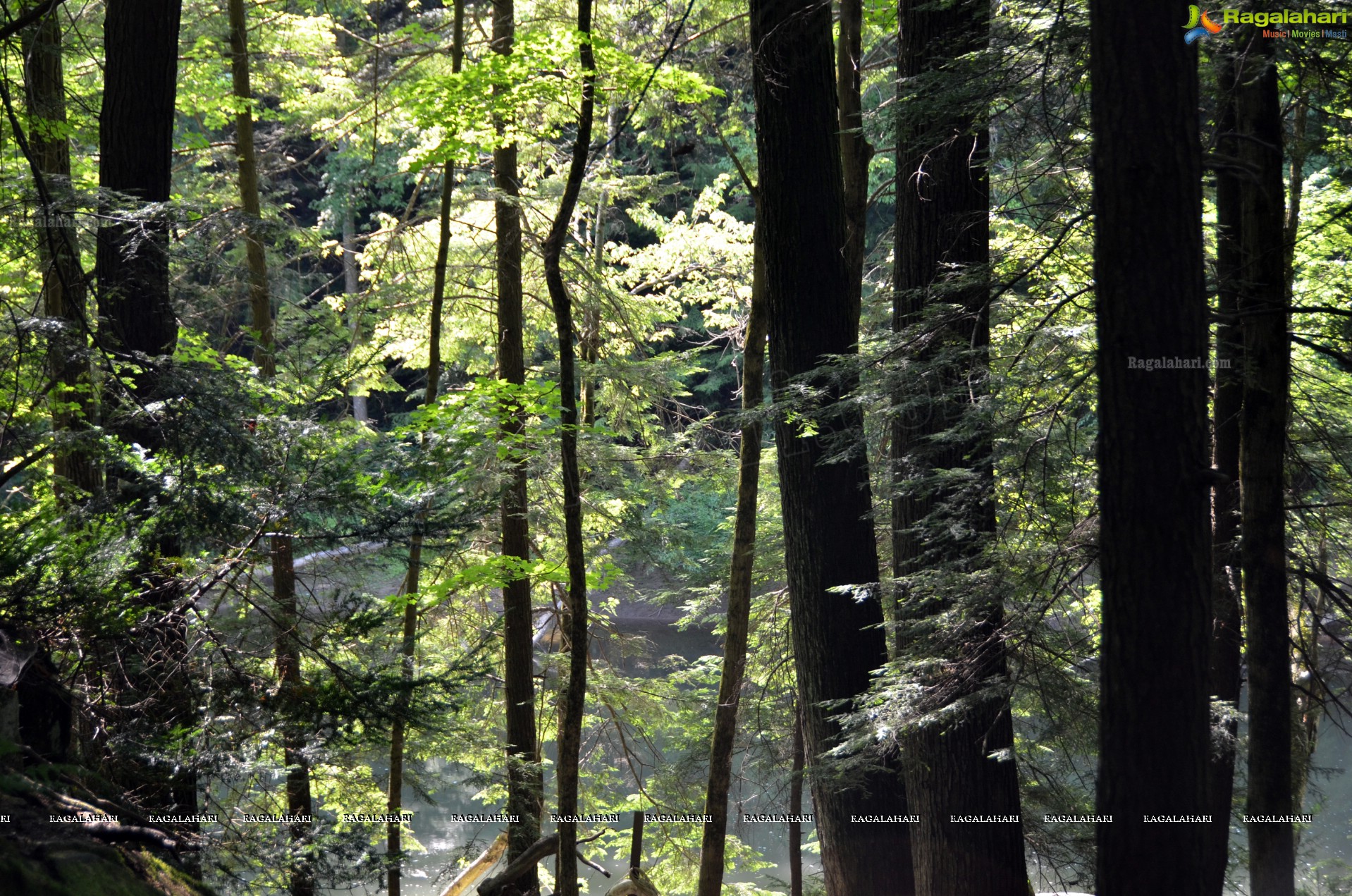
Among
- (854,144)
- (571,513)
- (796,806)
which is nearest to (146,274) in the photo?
(571,513)

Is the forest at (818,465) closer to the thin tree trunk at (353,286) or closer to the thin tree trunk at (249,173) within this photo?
the thin tree trunk at (249,173)

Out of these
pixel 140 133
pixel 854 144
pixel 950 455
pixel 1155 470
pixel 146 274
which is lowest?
pixel 1155 470

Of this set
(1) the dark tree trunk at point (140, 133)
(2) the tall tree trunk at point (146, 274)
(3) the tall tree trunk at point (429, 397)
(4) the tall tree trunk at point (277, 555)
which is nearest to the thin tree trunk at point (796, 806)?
(3) the tall tree trunk at point (429, 397)

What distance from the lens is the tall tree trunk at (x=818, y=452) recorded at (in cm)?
559

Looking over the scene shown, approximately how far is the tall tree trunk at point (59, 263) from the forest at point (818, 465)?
1.5 inches

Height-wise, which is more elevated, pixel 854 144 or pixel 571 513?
pixel 854 144

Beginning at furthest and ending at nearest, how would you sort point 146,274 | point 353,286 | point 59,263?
point 353,286
point 146,274
point 59,263

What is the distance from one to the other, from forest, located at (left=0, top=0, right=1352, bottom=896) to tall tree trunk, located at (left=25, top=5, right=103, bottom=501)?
1.5 inches

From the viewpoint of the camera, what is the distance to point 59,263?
14.9 feet

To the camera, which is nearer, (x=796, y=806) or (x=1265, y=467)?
(x=1265, y=467)

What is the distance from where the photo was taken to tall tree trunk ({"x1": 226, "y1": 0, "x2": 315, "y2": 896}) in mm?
4000

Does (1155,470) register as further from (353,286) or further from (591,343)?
(353,286)

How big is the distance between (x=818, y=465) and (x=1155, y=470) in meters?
1.68

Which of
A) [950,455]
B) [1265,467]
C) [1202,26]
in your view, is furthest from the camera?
[950,455]
